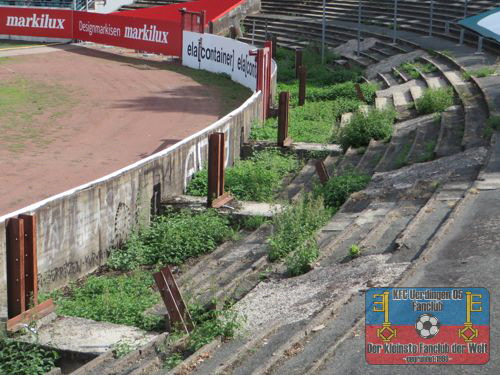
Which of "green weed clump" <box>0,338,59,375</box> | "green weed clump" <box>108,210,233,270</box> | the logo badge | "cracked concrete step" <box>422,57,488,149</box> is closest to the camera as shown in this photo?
the logo badge

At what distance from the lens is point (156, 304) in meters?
14.3

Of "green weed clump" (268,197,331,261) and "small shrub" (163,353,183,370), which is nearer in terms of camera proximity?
"small shrub" (163,353,183,370)

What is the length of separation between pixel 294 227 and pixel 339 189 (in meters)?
3.74

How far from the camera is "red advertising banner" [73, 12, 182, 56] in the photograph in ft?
131

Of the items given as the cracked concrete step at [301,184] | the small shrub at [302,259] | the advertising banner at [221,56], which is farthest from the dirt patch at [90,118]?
the small shrub at [302,259]

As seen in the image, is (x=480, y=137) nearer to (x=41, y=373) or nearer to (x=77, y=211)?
(x=77, y=211)

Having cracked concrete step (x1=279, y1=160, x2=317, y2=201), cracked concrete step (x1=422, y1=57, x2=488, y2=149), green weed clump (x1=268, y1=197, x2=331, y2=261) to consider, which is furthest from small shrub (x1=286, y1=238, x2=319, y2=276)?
cracked concrete step (x1=422, y1=57, x2=488, y2=149)

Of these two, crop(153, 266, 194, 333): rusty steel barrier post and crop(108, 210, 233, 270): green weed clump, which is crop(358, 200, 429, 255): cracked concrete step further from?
crop(108, 210, 233, 270): green weed clump

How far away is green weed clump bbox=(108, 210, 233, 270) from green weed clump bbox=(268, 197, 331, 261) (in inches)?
57.4

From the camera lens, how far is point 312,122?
92.7 ft

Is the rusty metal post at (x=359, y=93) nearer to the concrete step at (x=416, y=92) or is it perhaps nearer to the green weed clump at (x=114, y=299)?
the concrete step at (x=416, y=92)

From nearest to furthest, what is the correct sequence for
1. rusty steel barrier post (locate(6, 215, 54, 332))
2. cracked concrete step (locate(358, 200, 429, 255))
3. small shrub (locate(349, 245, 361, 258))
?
rusty steel barrier post (locate(6, 215, 54, 332)), small shrub (locate(349, 245, 361, 258)), cracked concrete step (locate(358, 200, 429, 255))

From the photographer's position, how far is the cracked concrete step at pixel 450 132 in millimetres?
20864

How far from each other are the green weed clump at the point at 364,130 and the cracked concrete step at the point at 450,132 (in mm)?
1482
